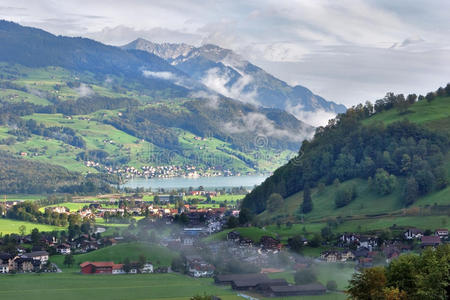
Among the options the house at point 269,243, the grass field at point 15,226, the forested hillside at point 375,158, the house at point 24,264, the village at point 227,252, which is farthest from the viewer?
the grass field at point 15,226

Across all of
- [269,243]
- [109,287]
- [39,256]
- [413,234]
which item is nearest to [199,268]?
[269,243]

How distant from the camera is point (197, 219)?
321 feet

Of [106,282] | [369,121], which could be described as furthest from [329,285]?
[369,121]

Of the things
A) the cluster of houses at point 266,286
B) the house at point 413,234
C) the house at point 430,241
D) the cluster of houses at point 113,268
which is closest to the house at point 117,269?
the cluster of houses at point 113,268

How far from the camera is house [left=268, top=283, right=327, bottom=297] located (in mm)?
49875

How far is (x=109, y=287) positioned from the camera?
179ft

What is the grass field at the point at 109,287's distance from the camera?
49844 mm

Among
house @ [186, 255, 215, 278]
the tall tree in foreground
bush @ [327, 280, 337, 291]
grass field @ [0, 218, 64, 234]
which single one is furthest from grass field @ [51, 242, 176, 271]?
the tall tree in foreground

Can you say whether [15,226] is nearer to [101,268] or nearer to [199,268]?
[101,268]

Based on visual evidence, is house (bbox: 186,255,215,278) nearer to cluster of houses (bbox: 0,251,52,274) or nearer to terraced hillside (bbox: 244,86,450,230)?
cluster of houses (bbox: 0,251,52,274)

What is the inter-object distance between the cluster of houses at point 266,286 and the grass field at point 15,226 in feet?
137

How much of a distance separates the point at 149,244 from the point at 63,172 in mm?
118450

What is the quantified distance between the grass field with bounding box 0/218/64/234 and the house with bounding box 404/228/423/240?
4742 centimetres

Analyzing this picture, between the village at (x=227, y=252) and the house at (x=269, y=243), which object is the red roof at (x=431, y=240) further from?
the house at (x=269, y=243)
